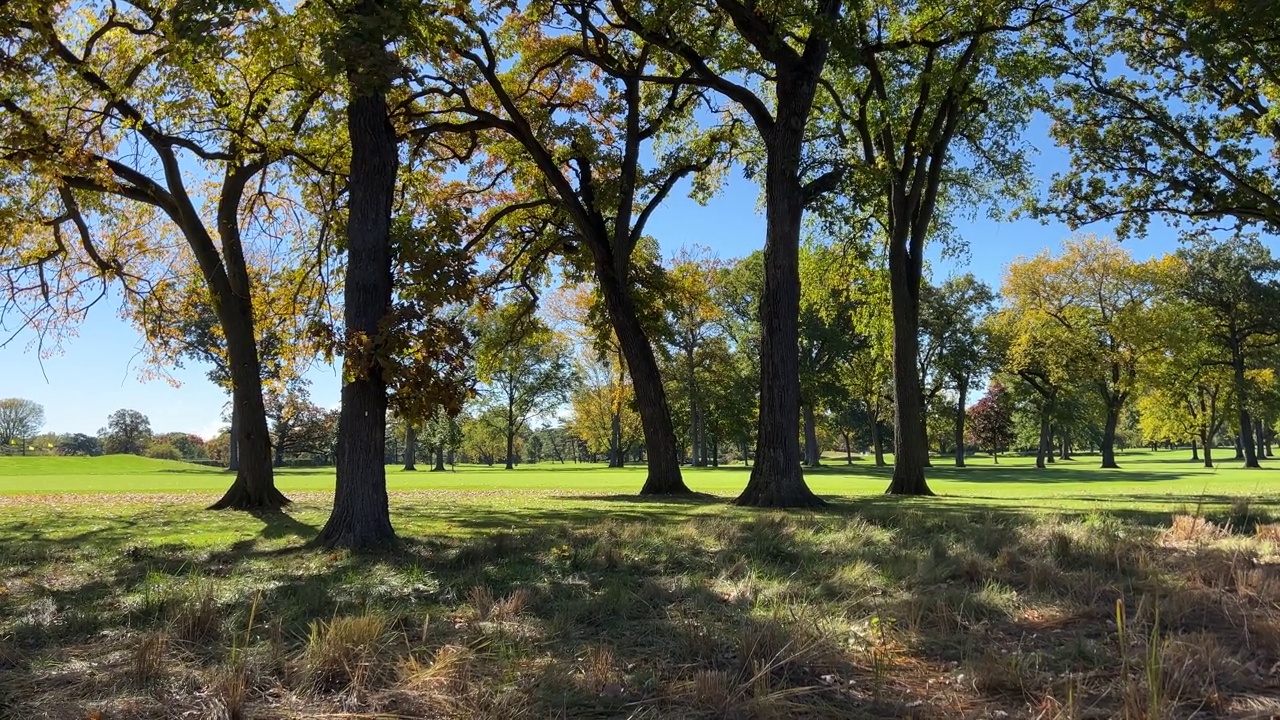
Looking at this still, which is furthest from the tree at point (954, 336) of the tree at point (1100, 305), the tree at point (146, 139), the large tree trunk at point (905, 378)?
the tree at point (146, 139)

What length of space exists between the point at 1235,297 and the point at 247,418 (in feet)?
170

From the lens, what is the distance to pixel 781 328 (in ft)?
42.3

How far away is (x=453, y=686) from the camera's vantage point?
123 inches

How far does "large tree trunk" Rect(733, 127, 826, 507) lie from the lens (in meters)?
12.9

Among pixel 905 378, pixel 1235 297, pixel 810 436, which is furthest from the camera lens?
pixel 810 436

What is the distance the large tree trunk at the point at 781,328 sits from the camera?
12891mm

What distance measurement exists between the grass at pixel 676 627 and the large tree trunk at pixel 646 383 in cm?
1017

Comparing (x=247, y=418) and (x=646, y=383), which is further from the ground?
(x=646, y=383)

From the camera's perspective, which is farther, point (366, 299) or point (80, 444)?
point (80, 444)

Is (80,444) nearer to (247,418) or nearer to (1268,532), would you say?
(247,418)

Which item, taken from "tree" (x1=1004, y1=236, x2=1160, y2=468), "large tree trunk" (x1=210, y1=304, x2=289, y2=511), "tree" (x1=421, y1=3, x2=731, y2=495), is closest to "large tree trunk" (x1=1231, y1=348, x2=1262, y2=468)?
"tree" (x1=1004, y1=236, x2=1160, y2=468)

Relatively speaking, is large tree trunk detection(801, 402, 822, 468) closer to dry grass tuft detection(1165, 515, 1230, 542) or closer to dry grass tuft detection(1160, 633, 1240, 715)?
dry grass tuft detection(1165, 515, 1230, 542)

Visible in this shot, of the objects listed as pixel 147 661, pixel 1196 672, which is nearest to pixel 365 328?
pixel 147 661

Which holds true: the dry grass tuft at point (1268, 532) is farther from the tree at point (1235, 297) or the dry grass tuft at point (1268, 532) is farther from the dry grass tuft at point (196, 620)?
the tree at point (1235, 297)
